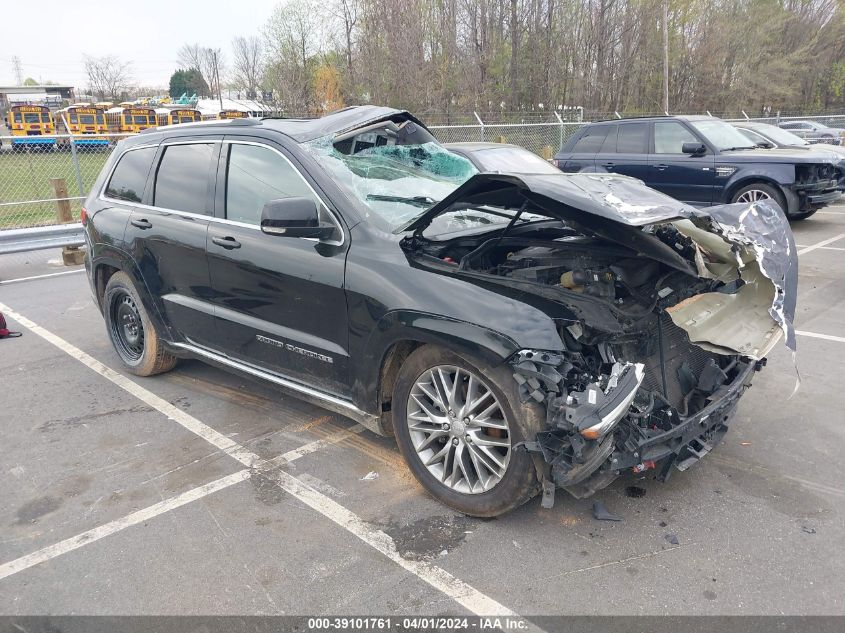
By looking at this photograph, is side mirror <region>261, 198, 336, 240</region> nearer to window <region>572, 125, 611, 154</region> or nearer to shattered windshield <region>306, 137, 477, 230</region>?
shattered windshield <region>306, 137, 477, 230</region>

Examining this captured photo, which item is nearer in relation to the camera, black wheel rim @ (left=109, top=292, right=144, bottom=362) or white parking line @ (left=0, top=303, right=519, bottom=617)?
white parking line @ (left=0, top=303, right=519, bottom=617)

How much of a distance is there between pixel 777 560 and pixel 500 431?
134cm

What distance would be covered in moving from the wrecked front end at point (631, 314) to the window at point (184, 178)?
1.87 meters

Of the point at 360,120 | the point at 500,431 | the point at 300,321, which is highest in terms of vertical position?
the point at 360,120

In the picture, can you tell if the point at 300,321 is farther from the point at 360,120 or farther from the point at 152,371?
the point at 152,371

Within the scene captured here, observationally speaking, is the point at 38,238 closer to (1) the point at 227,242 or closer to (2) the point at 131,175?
(2) the point at 131,175

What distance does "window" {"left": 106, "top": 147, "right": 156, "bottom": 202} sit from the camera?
16.0 feet

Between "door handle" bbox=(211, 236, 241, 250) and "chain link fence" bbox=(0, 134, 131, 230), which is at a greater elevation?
"chain link fence" bbox=(0, 134, 131, 230)

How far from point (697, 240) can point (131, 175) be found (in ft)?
13.6

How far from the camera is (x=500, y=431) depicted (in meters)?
3.05

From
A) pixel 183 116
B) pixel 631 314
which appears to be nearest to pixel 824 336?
pixel 631 314

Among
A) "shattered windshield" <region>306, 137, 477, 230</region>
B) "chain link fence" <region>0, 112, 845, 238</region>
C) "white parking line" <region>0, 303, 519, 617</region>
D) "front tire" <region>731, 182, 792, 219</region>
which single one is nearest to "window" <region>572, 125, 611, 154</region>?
"front tire" <region>731, 182, 792, 219</region>

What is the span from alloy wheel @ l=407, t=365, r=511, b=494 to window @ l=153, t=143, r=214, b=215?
2.12 meters

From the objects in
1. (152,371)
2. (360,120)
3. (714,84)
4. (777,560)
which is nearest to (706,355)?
(777,560)
